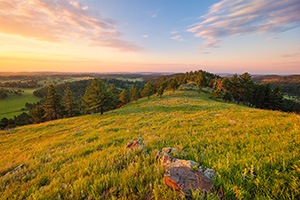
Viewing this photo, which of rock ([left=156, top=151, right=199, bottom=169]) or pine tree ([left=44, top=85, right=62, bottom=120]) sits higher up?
rock ([left=156, top=151, right=199, bottom=169])

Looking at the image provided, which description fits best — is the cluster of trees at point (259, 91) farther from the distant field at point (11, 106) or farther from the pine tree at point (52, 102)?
the distant field at point (11, 106)

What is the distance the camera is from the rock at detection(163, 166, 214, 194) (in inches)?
84.6

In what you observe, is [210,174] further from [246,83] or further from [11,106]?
[11,106]

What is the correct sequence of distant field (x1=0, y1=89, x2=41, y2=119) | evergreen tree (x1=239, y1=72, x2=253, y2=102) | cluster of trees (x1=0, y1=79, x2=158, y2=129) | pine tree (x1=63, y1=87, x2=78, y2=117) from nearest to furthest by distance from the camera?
1. cluster of trees (x1=0, y1=79, x2=158, y2=129)
2. evergreen tree (x1=239, y1=72, x2=253, y2=102)
3. pine tree (x1=63, y1=87, x2=78, y2=117)
4. distant field (x1=0, y1=89, x2=41, y2=119)

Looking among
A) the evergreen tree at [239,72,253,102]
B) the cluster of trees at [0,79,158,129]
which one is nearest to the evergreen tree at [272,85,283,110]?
the evergreen tree at [239,72,253,102]

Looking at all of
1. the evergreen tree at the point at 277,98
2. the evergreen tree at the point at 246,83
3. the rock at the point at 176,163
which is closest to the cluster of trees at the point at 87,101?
the rock at the point at 176,163

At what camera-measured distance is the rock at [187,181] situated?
7.05ft

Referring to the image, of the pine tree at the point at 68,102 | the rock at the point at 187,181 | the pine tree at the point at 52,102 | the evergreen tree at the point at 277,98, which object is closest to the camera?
the rock at the point at 187,181

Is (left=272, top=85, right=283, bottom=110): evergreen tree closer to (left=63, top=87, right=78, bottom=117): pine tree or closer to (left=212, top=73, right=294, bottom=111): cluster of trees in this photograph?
(left=212, top=73, right=294, bottom=111): cluster of trees

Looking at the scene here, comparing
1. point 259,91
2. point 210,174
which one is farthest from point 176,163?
point 259,91

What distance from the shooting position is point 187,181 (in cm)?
231

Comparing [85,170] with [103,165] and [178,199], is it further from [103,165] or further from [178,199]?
[178,199]

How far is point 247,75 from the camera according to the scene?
4628 centimetres

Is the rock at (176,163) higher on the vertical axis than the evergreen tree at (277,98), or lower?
higher
